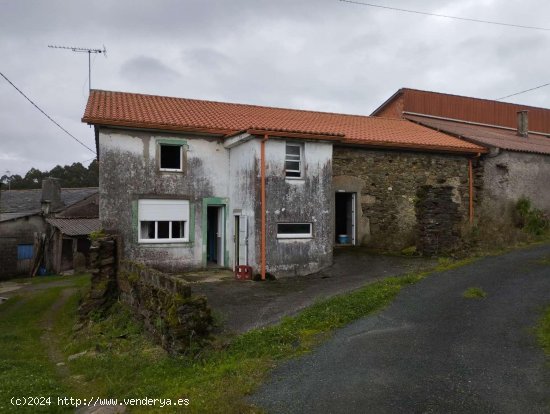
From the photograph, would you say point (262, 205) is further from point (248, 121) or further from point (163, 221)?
point (248, 121)

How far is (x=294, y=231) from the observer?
1453 cm

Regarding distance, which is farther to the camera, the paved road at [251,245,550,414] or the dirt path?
the dirt path

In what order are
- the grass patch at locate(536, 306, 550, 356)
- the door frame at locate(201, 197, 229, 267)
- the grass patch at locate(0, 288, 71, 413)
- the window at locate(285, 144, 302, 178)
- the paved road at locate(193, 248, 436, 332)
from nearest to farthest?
the grass patch at locate(536, 306, 550, 356), the grass patch at locate(0, 288, 71, 413), the paved road at locate(193, 248, 436, 332), the window at locate(285, 144, 302, 178), the door frame at locate(201, 197, 229, 267)

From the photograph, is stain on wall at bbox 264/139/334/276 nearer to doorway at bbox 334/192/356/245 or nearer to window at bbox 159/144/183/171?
doorway at bbox 334/192/356/245

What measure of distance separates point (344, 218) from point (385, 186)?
1.92 metres

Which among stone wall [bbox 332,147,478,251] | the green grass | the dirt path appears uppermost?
stone wall [bbox 332,147,478,251]

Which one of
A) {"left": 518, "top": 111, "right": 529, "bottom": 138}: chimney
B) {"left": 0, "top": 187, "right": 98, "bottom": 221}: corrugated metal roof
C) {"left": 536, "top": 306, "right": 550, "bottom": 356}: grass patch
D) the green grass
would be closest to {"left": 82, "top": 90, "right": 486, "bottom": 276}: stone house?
the green grass

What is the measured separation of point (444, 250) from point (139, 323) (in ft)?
31.7

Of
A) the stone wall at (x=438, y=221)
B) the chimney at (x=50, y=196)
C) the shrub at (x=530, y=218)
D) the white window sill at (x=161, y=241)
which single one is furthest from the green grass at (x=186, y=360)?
the chimney at (x=50, y=196)

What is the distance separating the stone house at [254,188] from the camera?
46.9 ft

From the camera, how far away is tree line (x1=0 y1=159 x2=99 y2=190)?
62.3 metres

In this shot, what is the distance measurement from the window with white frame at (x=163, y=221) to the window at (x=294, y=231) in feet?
10.9

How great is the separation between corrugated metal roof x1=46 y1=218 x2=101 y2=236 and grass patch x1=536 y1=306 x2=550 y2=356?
2327 cm

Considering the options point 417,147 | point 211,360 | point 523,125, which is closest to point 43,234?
point 417,147
